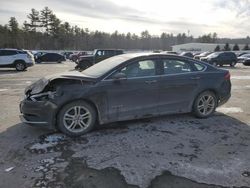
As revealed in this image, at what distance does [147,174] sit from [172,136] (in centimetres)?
163

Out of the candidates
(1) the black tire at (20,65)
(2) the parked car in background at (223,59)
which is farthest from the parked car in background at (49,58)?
(2) the parked car in background at (223,59)

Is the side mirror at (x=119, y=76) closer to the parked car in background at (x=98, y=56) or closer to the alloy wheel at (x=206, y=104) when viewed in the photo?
the alloy wheel at (x=206, y=104)

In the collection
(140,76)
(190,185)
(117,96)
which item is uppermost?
(140,76)

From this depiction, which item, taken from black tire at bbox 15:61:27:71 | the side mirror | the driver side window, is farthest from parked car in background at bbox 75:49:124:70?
the side mirror

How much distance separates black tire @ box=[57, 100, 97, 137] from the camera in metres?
5.20

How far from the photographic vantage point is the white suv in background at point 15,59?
20.5 m

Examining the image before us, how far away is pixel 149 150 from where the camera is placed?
4609 mm

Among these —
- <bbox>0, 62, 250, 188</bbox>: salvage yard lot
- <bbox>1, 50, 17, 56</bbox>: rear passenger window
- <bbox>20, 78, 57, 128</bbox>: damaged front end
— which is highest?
<bbox>1, 50, 17, 56</bbox>: rear passenger window

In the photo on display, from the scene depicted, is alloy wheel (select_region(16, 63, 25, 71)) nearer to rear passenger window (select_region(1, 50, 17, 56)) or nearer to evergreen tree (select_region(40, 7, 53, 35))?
rear passenger window (select_region(1, 50, 17, 56))

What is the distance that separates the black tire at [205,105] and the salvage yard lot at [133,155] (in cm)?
23

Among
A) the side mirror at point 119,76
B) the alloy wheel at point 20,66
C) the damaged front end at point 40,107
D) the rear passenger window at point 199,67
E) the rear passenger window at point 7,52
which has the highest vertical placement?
the rear passenger window at point 7,52

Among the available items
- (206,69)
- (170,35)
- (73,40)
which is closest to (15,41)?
(73,40)

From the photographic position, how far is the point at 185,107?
6.35 meters

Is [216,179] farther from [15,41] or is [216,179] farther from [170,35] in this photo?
[170,35]
